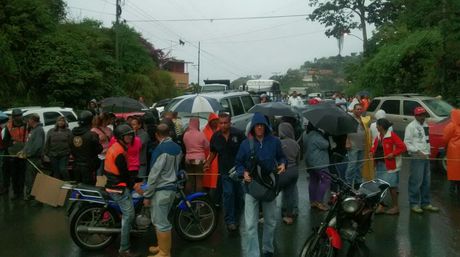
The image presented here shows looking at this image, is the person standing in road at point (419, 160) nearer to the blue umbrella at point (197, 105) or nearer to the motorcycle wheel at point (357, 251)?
the motorcycle wheel at point (357, 251)

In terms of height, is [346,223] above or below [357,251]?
above

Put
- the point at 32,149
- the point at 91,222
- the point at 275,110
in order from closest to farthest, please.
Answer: the point at 91,222, the point at 32,149, the point at 275,110

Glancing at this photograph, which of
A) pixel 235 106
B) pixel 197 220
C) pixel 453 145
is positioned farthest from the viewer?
pixel 235 106

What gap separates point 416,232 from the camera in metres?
7.37

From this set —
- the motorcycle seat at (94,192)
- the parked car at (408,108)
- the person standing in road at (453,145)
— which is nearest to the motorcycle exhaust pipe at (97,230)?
the motorcycle seat at (94,192)

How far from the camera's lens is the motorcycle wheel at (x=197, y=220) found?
700cm

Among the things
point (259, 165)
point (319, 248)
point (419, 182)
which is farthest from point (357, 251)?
point (419, 182)

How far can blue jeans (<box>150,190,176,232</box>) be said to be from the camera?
6.14 meters

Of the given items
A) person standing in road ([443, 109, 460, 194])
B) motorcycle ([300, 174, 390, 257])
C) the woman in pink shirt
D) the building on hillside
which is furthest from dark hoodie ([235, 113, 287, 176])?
the building on hillside

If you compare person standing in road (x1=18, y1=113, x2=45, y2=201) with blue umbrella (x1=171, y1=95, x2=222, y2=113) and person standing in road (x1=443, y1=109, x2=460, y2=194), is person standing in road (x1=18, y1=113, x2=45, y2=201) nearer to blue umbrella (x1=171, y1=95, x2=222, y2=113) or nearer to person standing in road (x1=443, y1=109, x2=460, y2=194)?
blue umbrella (x1=171, y1=95, x2=222, y2=113)

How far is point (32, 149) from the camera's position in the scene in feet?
32.5

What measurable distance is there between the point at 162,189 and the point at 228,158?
1662 millimetres

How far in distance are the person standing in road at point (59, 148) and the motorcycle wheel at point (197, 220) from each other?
379 cm

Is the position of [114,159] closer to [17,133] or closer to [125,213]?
[125,213]
